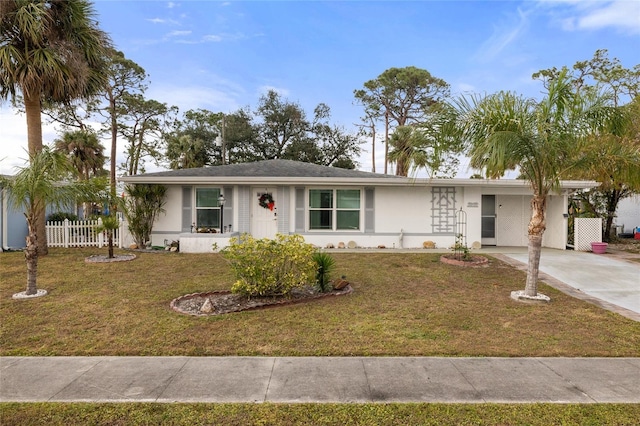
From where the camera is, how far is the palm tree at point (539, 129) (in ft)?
18.7

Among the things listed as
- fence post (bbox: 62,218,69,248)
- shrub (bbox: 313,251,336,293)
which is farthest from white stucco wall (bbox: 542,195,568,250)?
fence post (bbox: 62,218,69,248)

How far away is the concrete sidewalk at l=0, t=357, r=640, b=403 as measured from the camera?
2.97 metres

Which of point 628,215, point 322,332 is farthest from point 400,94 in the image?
point 322,332

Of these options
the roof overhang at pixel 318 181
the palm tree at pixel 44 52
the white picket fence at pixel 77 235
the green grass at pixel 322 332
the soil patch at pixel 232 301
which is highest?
the palm tree at pixel 44 52

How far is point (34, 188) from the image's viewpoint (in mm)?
6055

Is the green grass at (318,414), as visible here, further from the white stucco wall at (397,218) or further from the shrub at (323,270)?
the white stucco wall at (397,218)

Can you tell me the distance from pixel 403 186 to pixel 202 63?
37.1 feet

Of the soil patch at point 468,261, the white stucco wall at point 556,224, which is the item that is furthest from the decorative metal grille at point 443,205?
the white stucco wall at point 556,224

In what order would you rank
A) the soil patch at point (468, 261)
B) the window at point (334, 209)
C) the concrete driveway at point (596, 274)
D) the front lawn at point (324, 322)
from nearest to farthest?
the front lawn at point (324, 322) → the concrete driveway at point (596, 274) → the soil patch at point (468, 261) → the window at point (334, 209)

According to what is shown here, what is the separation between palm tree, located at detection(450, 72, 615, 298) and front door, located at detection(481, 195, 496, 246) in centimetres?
762

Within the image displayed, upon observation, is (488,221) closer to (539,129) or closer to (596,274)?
(596,274)

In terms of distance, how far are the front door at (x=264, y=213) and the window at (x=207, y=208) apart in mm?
1285

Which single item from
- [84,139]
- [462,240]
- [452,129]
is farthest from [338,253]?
[84,139]

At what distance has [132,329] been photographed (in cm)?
461
